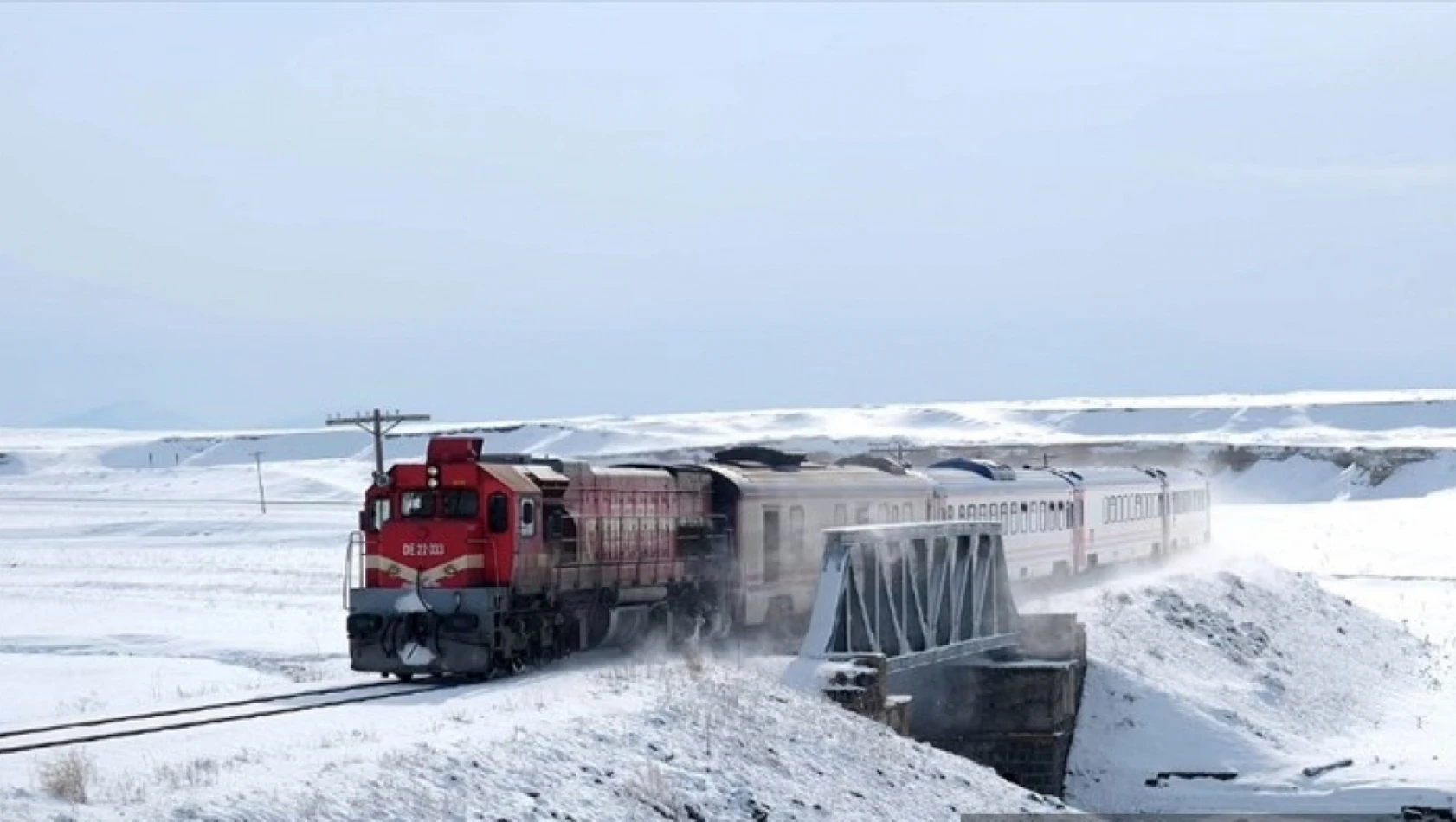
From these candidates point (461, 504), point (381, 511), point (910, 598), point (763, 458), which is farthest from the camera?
point (763, 458)

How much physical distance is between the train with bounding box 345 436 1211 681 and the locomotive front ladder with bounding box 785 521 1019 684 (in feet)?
6.70

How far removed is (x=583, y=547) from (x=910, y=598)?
710 cm

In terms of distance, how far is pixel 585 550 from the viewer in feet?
92.6

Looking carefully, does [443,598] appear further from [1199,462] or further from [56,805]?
[1199,462]

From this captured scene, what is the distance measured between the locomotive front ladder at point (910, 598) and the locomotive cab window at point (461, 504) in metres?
5.25

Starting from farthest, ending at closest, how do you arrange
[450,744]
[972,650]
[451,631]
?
[972,650] → [451,631] → [450,744]

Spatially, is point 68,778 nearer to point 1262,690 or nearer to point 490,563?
point 490,563

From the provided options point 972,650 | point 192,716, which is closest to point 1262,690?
point 972,650

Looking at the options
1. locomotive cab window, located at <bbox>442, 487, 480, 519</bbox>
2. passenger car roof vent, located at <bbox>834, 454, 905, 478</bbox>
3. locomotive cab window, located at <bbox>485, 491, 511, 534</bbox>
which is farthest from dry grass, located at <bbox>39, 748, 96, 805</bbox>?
passenger car roof vent, located at <bbox>834, 454, 905, 478</bbox>

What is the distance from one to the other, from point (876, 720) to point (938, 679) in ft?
33.0

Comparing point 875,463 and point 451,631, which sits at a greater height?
point 875,463

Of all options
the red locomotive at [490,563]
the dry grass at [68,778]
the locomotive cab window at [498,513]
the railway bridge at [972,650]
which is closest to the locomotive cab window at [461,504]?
the red locomotive at [490,563]

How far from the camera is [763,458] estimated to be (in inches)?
1451

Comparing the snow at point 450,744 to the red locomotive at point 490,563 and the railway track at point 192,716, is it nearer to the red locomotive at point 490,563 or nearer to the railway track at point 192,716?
the railway track at point 192,716
